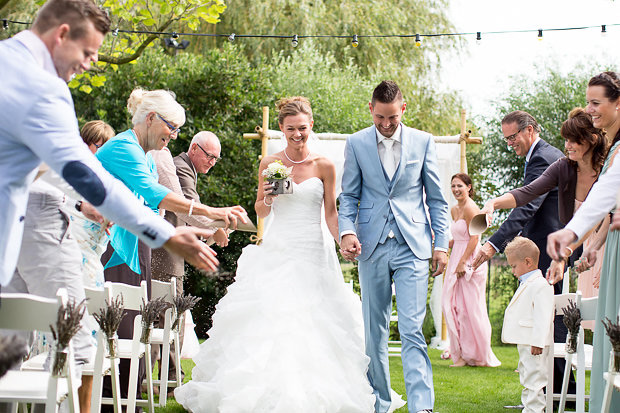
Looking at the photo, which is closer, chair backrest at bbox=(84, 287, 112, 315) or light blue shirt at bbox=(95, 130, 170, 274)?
chair backrest at bbox=(84, 287, 112, 315)

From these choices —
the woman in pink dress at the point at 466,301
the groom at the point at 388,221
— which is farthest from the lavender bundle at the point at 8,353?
the woman in pink dress at the point at 466,301

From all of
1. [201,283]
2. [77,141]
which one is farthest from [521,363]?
[201,283]

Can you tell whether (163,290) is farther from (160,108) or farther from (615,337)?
(615,337)

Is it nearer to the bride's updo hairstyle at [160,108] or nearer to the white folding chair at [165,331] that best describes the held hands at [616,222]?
the bride's updo hairstyle at [160,108]

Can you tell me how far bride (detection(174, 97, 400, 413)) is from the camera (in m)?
5.09

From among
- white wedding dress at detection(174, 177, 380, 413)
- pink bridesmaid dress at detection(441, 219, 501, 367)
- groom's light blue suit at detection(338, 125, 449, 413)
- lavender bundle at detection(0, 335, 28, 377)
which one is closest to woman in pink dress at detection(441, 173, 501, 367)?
pink bridesmaid dress at detection(441, 219, 501, 367)

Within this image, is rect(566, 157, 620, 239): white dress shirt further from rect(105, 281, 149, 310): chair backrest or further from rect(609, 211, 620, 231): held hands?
rect(105, 281, 149, 310): chair backrest

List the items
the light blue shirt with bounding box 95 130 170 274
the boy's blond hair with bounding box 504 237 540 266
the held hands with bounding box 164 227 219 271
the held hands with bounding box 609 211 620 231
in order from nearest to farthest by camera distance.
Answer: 1. the held hands with bounding box 164 227 219 271
2. the held hands with bounding box 609 211 620 231
3. the light blue shirt with bounding box 95 130 170 274
4. the boy's blond hair with bounding box 504 237 540 266

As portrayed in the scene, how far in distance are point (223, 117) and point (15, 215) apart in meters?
9.53

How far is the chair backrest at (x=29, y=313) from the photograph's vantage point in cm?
318

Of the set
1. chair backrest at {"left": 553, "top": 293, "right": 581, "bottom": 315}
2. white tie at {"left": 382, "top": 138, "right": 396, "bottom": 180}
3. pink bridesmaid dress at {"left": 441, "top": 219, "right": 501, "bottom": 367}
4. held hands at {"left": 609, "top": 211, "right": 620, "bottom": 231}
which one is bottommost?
pink bridesmaid dress at {"left": 441, "top": 219, "right": 501, "bottom": 367}

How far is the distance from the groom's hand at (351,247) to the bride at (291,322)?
0.45 meters

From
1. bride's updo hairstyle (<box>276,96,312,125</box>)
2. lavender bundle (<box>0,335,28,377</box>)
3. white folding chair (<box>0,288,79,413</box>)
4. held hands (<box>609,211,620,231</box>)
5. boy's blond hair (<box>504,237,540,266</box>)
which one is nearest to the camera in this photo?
lavender bundle (<box>0,335,28,377</box>)

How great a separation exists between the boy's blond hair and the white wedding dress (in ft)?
4.21
